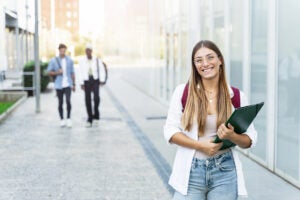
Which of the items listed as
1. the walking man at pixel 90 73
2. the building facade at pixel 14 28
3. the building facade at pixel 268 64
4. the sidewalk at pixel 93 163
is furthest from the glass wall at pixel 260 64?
the building facade at pixel 14 28

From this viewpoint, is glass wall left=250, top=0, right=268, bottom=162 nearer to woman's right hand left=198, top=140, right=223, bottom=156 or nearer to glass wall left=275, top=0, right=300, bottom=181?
glass wall left=275, top=0, right=300, bottom=181

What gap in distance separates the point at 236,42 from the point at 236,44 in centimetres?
4

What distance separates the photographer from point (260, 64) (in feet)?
28.1

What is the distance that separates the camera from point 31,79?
21.4 metres

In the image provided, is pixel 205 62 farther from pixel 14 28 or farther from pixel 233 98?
pixel 14 28

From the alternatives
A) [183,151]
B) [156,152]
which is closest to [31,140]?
[156,152]

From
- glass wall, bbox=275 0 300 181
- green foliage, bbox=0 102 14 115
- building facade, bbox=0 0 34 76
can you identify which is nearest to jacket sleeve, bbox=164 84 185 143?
glass wall, bbox=275 0 300 181

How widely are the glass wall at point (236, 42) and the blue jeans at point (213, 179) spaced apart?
21.3 ft

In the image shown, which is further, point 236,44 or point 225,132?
point 236,44

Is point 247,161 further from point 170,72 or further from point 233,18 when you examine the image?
point 170,72

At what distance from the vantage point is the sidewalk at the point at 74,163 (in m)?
6.89

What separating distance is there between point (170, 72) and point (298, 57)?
11909 millimetres

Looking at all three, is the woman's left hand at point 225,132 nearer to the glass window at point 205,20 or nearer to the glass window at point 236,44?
the glass window at point 236,44

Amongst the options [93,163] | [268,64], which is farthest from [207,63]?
[93,163]
